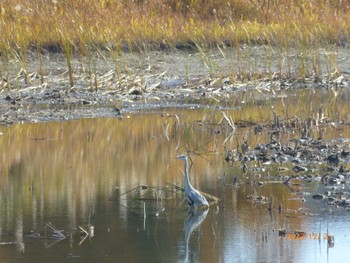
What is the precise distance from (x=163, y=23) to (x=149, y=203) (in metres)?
9.34

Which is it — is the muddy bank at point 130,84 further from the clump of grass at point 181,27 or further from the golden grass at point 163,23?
the golden grass at point 163,23

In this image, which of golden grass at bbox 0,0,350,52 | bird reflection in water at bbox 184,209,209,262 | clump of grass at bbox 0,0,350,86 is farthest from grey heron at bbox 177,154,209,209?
golden grass at bbox 0,0,350,52

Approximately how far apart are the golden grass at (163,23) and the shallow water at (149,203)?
3701 mm

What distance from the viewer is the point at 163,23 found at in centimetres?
1582

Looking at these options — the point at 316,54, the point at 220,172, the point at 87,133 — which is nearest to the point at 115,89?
the point at 87,133

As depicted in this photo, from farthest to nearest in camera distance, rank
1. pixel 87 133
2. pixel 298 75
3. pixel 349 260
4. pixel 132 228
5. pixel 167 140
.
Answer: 1. pixel 298 75
2. pixel 87 133
3. pixel 167 140
4. pixel 132 228
5. pixel 349 260

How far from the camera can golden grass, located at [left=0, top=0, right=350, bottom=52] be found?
1402 centimetres

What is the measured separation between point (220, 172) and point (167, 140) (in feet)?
5.63

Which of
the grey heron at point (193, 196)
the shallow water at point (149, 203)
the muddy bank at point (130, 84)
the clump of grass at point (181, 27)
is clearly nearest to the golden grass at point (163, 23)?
the clump of grass at point (181, 27)

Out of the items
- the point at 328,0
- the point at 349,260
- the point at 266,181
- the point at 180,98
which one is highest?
the point at 328,0

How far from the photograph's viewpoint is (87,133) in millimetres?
9969

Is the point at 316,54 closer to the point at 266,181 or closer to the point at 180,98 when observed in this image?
the point at 180,98

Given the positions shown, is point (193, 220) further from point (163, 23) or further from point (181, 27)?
point (163, 23)

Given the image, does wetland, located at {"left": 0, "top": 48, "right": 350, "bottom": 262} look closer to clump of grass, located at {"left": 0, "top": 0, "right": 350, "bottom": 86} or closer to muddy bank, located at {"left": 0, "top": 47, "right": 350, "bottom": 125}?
muddy bank, located at {"left": 0, "top": 47, "right": 350, "bottom": 125}
